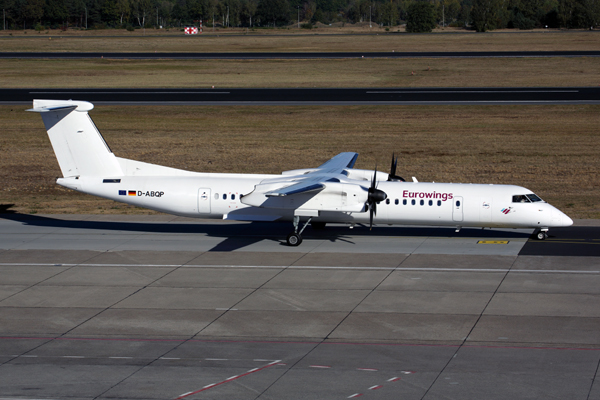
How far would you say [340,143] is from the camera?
52750 mm

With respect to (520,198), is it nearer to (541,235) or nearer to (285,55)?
(541,235)

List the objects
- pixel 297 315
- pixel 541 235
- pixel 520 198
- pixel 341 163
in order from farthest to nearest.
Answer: pixel 341 163 < pixel 541 235 < pixel 520 198 < pixel 297 315

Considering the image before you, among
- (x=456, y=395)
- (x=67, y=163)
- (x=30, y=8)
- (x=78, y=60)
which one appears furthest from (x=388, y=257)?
(x=30, y=8)

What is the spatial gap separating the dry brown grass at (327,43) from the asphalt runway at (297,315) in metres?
87.5

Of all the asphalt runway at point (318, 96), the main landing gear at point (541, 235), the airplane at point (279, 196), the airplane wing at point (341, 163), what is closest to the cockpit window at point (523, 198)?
the airplane at point (279, 196)

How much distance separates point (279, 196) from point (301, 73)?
194ft

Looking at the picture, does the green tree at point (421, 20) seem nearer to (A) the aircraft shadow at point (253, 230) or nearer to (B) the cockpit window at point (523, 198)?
(A) the aircraft shadow at point (253, 230)

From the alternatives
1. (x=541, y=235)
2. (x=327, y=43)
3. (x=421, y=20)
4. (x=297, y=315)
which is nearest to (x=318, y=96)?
(x=541, y=235)

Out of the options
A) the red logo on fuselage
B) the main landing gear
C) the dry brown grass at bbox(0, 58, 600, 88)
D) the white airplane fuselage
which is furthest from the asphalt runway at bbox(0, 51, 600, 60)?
the red logo on fuselage

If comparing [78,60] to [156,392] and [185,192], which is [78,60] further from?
[156,392]

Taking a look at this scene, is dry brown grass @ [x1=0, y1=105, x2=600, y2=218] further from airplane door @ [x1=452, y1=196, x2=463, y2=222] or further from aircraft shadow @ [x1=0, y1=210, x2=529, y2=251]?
airplane door @ [x1=452, y1=196, x2=463, y2=222]

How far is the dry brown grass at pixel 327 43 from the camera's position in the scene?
114188 mm

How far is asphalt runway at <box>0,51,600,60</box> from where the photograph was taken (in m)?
99.2

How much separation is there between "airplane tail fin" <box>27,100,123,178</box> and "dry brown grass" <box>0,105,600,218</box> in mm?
7970
